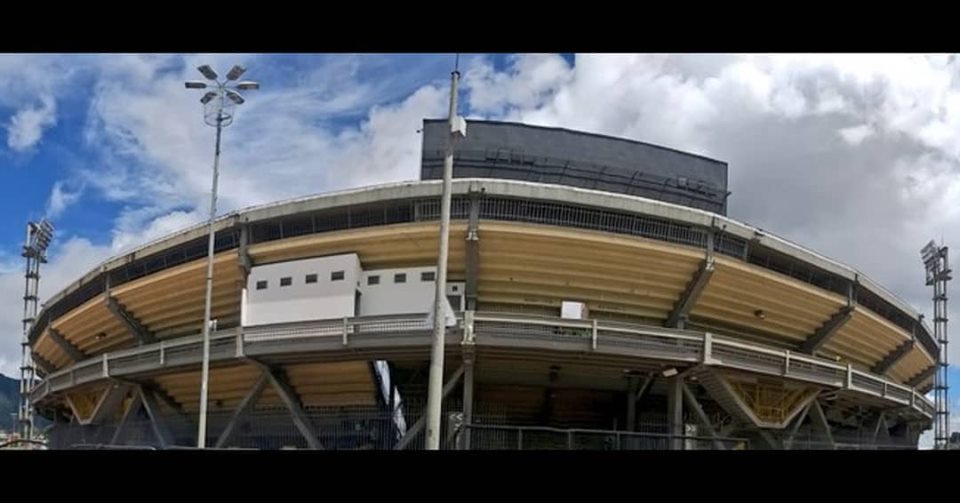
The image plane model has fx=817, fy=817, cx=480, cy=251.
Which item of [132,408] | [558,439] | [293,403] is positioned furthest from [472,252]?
[132,408]

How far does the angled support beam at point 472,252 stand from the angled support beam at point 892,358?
14.9 m

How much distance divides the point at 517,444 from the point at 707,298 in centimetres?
712

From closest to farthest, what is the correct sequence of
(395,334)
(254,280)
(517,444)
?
(517,444) < (395,334) < (254,280)

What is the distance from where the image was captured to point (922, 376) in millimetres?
32375

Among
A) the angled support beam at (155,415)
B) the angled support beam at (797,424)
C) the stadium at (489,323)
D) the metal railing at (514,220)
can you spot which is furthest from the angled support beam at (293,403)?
the angled support beam at (797,424)

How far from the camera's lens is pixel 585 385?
20516 mm

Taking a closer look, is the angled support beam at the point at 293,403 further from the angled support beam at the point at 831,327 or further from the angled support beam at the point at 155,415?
→ the angled support beam at the point at 831,327

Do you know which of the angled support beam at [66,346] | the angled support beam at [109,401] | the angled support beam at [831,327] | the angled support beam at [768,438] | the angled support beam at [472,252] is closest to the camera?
the angled support beam at [472,252]

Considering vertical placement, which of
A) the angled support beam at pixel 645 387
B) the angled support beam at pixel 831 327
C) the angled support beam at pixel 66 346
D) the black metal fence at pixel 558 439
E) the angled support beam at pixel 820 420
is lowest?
the black metal fence at pixel 558 439

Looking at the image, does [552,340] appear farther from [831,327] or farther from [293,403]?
[831,327]

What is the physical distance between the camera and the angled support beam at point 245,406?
63.3 feet
